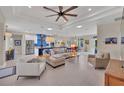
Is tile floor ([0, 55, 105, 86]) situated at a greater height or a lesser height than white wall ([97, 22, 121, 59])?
lesser

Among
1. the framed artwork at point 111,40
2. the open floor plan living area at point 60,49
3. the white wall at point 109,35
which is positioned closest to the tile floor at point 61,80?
the open floor plan living area at point 60,49

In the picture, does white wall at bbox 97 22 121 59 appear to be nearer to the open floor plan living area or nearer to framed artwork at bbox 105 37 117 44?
the open floor plan living area

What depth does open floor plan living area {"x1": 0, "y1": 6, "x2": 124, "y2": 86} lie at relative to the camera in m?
3.61

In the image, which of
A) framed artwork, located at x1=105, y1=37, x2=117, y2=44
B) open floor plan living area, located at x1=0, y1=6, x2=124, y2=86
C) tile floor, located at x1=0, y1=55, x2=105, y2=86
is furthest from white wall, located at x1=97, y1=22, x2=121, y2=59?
tile floor, located at x1=0, y1=55, x2=105, y2=86

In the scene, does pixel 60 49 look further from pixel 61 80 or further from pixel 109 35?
pixel 61 80

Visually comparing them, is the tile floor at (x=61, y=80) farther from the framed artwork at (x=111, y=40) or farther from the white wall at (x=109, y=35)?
the framed artwork at (x=111, y=40)

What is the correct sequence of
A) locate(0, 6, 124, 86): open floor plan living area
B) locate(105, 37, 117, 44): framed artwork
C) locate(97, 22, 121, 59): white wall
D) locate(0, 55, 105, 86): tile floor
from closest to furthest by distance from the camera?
locate(0, 55, 105, 86): tile floor, locate(0, 6, 124, 86): open floor plan living area, locate(97, 22, 121, 59): white wall, locate(105, 37, 117, 44): framed artwork

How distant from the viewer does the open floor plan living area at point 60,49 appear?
3607mm

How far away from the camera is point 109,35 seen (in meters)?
6.56

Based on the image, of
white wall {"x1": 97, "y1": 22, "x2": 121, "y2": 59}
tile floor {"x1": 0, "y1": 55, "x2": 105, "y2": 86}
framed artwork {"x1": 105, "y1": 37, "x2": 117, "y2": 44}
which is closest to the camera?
tile floor {"x1": 0, "y1": 55, "x2": 105, "y2": 86}

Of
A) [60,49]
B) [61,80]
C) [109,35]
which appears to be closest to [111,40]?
[109,35]
